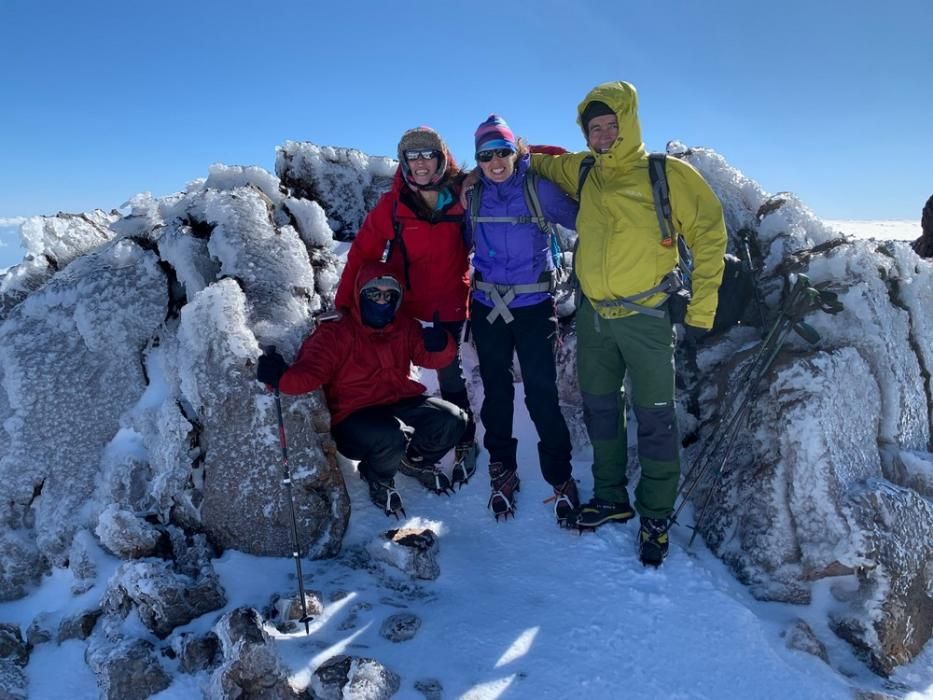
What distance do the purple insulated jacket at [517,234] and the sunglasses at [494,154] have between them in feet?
0.72

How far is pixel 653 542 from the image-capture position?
5.71 metres

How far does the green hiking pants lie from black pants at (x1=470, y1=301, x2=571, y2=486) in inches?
13.6

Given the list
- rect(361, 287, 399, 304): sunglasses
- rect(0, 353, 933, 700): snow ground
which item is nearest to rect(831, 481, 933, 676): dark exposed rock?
rect(0, 353, 933, 700): snow ground

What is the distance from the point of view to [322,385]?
255 inches

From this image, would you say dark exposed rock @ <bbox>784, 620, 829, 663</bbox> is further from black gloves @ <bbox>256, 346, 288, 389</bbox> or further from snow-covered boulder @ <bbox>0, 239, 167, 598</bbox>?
snow-covered boulder @ <bbox>0, 239, 167, 598</bbox>

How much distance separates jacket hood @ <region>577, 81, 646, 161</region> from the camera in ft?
17.3

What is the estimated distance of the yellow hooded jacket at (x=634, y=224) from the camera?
5164mm

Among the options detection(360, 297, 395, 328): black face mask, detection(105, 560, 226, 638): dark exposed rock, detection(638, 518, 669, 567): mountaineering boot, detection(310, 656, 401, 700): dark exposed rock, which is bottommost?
detection(310, 656, 401, 700): dark exposed rock

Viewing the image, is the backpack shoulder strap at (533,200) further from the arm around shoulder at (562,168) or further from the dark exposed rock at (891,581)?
the dark exposed rock at (891,581)

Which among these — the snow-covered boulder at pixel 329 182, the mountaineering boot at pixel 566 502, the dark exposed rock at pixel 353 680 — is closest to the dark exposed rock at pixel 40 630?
the dark exposed rock at pixel 353 680

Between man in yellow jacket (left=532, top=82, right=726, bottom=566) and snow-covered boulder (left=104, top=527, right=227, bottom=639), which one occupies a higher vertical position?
man in yellow jacket (left=532, top=82, right=726, bottom=566)

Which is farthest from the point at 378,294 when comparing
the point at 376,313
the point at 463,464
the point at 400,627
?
the point at 400,627

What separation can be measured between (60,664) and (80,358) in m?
3.27

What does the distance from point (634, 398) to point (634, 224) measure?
1.66 meters
